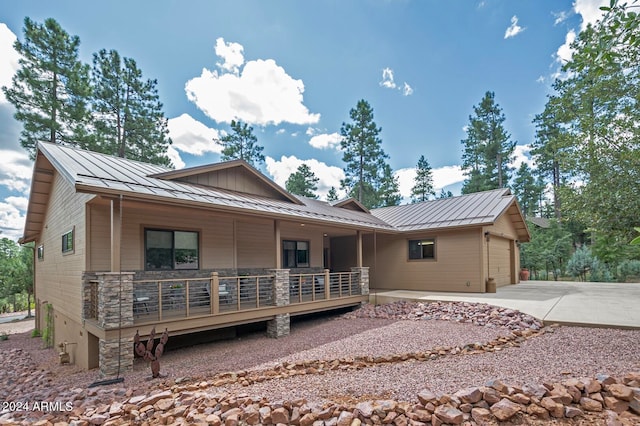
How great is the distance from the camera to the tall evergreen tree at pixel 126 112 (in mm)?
18703

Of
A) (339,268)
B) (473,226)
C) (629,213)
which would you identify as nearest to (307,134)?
(339,268)

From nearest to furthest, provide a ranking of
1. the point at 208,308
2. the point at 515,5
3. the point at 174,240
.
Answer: the point at 208,308
the point at 174,240
the point at 515,5

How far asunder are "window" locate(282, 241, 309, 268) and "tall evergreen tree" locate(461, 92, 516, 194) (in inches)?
876

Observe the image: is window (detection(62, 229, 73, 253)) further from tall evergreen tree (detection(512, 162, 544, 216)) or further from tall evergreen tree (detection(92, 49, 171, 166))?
tall evergreen tree (detection(512, 162, 544, 216))

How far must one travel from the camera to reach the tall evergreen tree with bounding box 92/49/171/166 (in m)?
18.7

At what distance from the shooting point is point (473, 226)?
1147 centimetres

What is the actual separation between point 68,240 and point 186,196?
3826 millimetres

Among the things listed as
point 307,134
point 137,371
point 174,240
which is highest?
point 307,134

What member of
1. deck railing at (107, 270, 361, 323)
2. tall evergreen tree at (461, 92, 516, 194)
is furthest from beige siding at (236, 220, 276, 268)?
tall evergreen tree at (461, 92, 516, 194)

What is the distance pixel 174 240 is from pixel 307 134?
1946cm

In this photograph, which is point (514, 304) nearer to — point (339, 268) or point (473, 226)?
point (473, 226)

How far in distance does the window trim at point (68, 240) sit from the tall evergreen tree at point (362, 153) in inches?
865

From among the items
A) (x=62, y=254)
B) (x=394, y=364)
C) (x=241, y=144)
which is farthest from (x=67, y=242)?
(x=241, y=144)

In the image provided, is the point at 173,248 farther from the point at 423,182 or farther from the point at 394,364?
the point at 423,182
